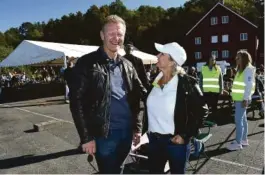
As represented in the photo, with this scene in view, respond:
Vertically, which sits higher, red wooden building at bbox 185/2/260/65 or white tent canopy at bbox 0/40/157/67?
red wooden building at bbox 185/2/260/65

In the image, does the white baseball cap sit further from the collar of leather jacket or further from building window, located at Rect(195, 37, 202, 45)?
building window, located at Rect(195, 37, 202, 45)

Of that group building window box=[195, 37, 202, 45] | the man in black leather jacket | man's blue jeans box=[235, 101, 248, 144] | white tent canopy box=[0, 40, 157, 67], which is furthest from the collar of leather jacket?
building window box=[195, 37, 202, 45]

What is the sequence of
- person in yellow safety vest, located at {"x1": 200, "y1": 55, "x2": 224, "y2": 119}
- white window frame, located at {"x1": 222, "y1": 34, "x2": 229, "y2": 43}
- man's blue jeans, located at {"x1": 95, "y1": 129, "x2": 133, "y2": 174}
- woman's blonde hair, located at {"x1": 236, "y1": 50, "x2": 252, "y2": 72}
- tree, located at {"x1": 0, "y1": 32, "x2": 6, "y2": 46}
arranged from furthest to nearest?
tree, located at {"x1": 0, "y1": 32, "x2": 6, "y2": 46}, white window frame, located at {"x1": 222, "y1": 34, "x2": 229, "y2": 43}, person in yellow safety vest, located at {"x1": 200, "y1": 55, "x2": 224, "y2": 119}, woman's blonde hair, located at {"x1": 236, "y1": 50, "x2": 252, "y2": 72}, man's blue jeans, located at {"x1": 95, "y1": 129, "x2": 133, "y2": 174}

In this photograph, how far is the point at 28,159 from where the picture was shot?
5750 millimetres

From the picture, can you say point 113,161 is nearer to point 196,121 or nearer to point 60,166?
point 196,121

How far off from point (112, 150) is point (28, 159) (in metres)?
3.57

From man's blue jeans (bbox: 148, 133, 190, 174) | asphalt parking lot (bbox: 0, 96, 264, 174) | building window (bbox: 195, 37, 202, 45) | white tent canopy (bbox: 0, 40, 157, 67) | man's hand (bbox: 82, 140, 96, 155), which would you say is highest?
building window (bbox: 195, 37, 202, 45)

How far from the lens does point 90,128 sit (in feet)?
8.71

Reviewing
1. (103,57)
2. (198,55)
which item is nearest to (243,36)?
(198,55)

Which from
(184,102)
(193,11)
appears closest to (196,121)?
(184,102)

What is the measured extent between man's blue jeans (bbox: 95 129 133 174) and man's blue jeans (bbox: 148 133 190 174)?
1.15 feet

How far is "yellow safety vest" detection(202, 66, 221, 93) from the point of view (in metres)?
8.05

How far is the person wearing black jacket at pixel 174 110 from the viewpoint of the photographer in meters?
2.90

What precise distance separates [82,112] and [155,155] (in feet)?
3.10
